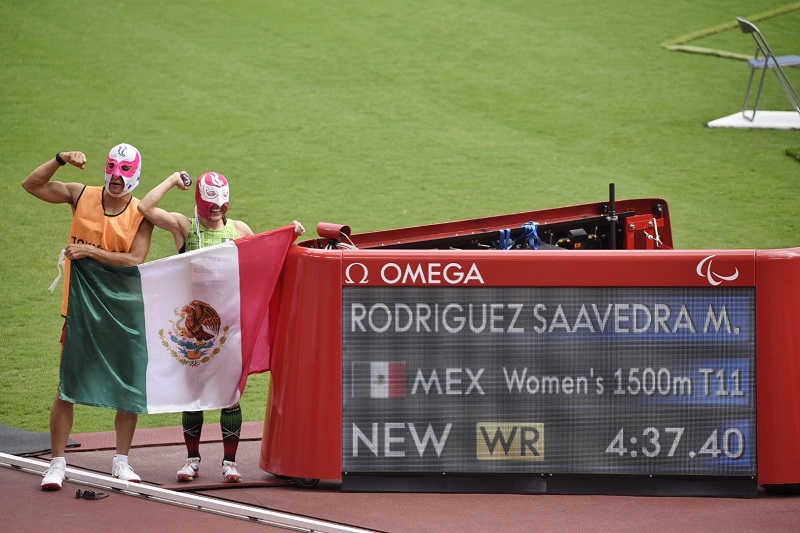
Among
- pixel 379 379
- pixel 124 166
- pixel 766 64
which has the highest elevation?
pixel 766 64

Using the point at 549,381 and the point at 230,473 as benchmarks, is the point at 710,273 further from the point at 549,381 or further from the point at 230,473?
the point at 230,473

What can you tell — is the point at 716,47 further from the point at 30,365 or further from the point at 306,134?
the point at 30,365

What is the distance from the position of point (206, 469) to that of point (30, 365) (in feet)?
10.4

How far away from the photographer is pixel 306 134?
1653cm

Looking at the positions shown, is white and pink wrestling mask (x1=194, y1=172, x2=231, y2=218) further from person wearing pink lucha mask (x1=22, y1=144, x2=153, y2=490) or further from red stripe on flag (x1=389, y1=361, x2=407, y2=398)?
red stripe on flag (x1=389, y1=361, x2=407, y2=398)

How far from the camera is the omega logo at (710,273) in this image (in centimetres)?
619

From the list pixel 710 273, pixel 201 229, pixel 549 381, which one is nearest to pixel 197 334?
pixel 201 229

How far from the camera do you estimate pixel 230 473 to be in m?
6.47

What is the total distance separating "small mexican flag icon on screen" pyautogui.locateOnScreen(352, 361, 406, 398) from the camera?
6285 mm

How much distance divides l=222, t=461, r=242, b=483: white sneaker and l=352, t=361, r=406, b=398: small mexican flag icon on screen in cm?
77

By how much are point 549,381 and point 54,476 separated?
8.23ft

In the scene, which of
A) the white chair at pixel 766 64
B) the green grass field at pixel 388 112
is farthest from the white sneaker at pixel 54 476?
the white chair at pixel 766 64

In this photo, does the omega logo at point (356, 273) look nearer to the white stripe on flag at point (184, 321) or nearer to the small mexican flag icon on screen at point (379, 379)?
the small mexican flag icon on screen at point (379, 379)

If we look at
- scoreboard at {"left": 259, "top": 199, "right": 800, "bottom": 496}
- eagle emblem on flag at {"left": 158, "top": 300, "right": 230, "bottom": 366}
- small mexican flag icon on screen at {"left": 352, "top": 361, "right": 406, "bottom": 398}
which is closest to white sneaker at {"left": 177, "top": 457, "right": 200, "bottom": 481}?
eagle emblem on flag at {"left": 158, "top": 300, "right": 230, "bottom": 366}
